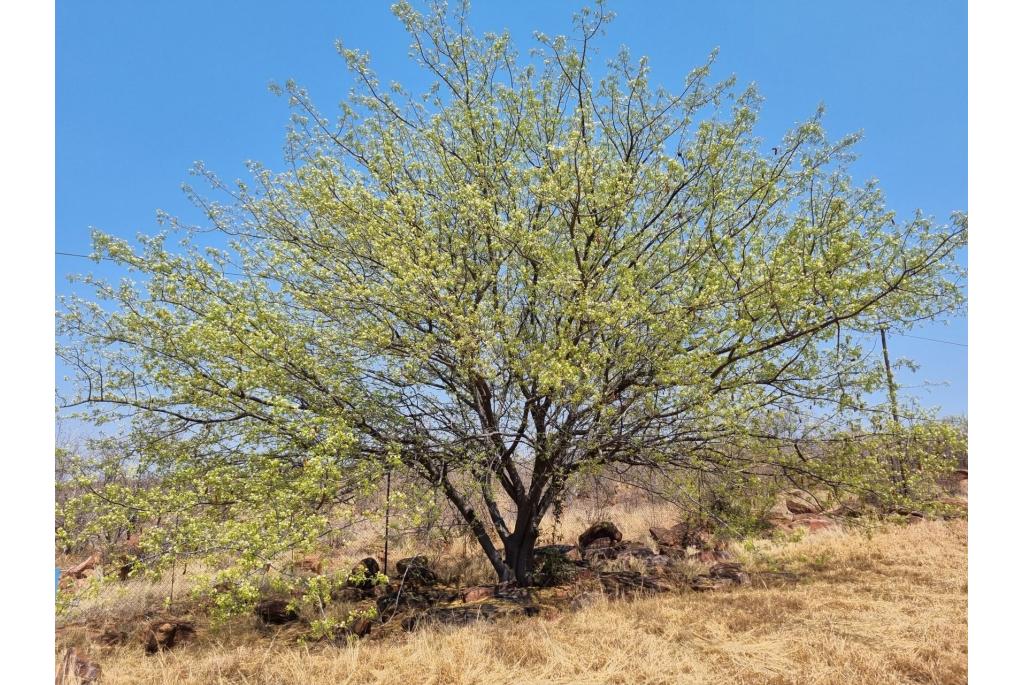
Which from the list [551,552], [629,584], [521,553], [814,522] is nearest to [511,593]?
[521,553]

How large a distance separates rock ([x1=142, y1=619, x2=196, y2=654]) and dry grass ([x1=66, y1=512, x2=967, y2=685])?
152mm

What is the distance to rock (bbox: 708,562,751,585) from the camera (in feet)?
25.8

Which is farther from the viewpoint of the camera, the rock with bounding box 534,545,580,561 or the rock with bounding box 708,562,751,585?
Answer: the rock with bounding box 534,545,580,561

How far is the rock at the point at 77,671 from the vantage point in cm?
437

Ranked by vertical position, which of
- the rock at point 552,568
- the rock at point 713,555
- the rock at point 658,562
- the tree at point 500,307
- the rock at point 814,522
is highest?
the tree at point 500,307

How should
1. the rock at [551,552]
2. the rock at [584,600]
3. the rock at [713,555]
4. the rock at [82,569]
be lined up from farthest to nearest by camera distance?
the rock at [713,555] < the rock at [82,569] < the rock at [551,552] < the rock at [584,600]

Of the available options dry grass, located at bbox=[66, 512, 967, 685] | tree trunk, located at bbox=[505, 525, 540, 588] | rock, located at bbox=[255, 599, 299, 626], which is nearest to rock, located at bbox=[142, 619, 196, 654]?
dry grass, located at bbox=[66, 512, 967, 685]

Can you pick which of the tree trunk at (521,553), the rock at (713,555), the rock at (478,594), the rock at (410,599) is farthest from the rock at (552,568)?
the rock at (713,555)

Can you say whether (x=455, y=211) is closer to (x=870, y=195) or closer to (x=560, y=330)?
(x=560, y=330)

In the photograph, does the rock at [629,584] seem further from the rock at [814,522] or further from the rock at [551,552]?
the rock at [814,522]

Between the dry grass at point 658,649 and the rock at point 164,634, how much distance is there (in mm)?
152

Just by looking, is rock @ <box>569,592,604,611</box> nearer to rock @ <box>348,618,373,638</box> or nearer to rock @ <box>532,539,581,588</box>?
rock @ <box>532,539,581,588</box>

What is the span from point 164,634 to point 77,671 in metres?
1.36

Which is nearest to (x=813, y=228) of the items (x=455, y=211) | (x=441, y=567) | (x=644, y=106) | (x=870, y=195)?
(x=870, y=195)
